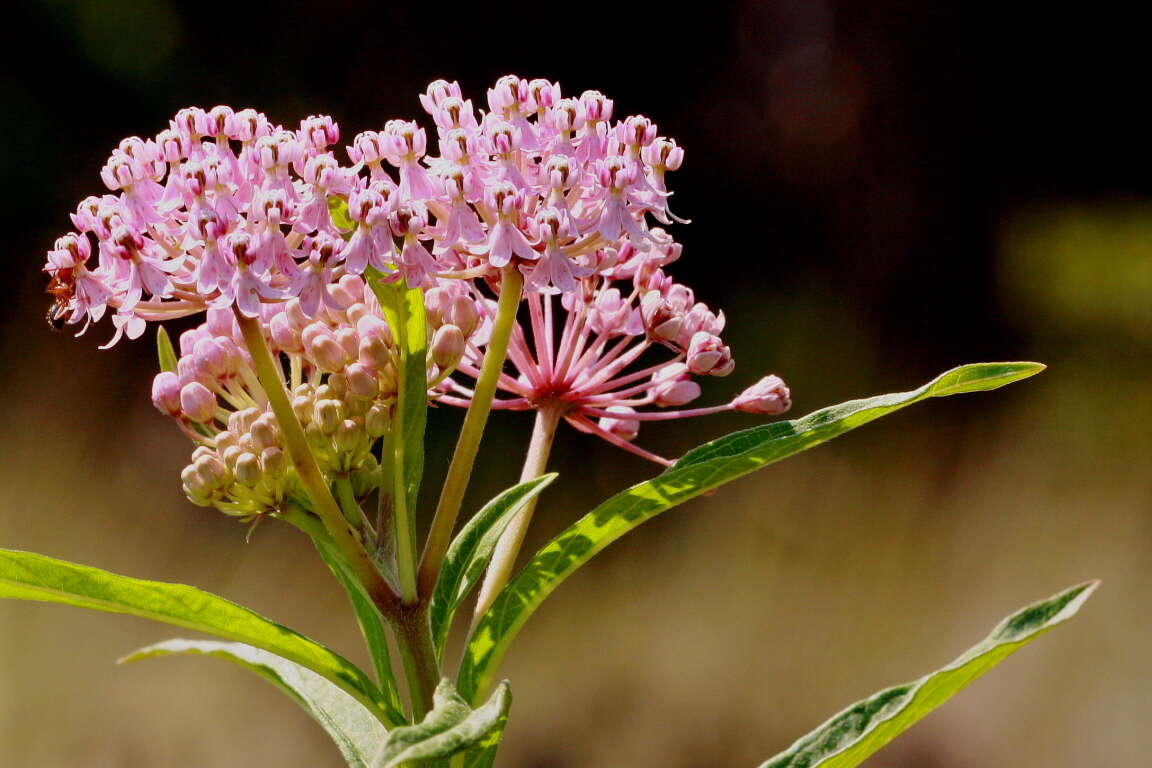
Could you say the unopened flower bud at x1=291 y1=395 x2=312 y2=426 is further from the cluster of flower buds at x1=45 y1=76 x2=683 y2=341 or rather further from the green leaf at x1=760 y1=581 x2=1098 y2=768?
the green leaf at x1=760 y1=581 x2=1098 y2=768

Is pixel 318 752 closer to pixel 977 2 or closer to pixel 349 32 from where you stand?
pixel 349 32

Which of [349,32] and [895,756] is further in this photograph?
[349,32]

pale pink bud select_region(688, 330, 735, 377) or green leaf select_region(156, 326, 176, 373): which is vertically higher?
green leaf select_region(156, 326, 176, 373)

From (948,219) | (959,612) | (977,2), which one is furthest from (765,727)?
(977,2)

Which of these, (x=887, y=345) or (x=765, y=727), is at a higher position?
(x=887, y=345)

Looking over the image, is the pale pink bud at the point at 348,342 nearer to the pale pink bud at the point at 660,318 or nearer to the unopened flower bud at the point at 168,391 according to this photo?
the unopened flower bud at the point at 168,391

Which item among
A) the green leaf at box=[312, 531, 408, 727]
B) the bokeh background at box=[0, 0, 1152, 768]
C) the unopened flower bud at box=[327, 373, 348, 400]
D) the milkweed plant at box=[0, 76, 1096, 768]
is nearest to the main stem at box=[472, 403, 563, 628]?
the milkweed plant at box=[0, 76, 1096, 768]

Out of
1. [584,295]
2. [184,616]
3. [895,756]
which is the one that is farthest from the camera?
[895,756]
